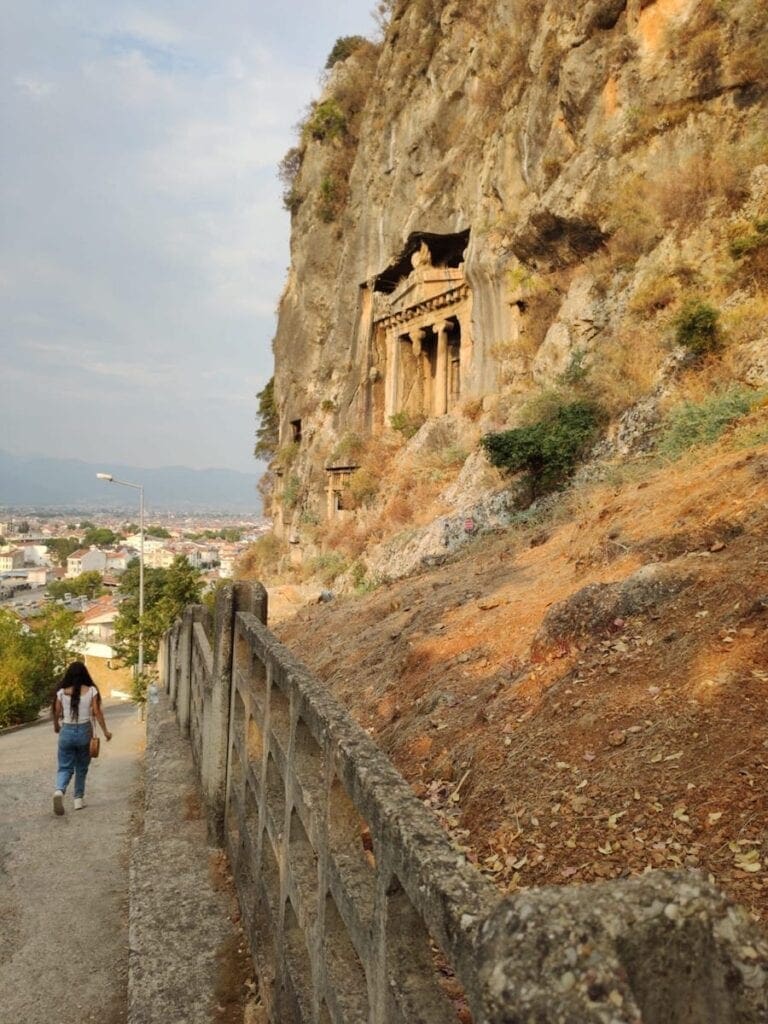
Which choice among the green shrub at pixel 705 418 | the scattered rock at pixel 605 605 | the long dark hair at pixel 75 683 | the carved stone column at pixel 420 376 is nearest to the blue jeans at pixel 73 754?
the long dark hair at pixel 75 683

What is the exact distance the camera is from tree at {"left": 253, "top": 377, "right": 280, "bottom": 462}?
143ft

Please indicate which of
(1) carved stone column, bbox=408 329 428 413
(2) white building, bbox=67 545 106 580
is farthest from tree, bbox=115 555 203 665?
(2) white building, bbox=67 545 106 580

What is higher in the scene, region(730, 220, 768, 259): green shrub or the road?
A: region(730, 220, 768, 259): green shrub

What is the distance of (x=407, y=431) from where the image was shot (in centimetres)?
2886

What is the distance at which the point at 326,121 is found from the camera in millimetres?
33938

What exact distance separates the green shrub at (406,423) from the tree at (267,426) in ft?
52.5

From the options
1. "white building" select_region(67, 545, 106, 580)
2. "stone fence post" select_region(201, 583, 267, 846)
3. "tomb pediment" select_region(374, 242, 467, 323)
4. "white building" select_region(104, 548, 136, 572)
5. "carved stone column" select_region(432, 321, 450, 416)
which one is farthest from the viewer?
"white building" select_region(104, 548, 136, 572)

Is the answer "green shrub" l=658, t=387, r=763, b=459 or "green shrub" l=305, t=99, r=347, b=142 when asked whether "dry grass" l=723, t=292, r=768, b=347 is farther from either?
"green shrub" l=305, t=99, r=347, b=142

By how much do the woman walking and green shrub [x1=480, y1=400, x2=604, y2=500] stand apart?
895 cm

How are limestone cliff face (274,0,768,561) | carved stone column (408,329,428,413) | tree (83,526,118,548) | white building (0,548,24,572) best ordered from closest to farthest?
limestone cliff face (274,0,768,561), carved stone column (408,329,428,413), white building (0,548,24,572), tree (83,526,118,548)

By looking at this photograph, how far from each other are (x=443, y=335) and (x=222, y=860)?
26305 mm

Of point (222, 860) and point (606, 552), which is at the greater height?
point (606, 552)

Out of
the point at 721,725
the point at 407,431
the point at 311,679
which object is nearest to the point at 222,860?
the point at 311,679

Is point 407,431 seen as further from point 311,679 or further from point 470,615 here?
point 311,679
